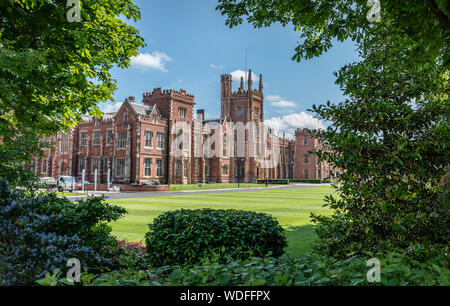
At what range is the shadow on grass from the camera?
7.41 m

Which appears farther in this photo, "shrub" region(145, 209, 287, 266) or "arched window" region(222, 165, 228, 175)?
"arched window" region(222, 165, 228, 175)

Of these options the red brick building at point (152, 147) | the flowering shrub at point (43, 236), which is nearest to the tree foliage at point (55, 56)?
the flowering shrub at point (43, 236)

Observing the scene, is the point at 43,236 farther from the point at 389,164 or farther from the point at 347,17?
the point at 347,17

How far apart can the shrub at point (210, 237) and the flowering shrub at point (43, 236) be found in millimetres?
865

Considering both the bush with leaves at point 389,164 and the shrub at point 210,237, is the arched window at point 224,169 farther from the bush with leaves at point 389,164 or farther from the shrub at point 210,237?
the bush with leaves at point 389,164

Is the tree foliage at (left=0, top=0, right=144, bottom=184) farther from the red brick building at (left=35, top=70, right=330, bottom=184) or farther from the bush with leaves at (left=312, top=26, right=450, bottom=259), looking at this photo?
the red brick building at (left=35, top=70, right=330, bottom=184)

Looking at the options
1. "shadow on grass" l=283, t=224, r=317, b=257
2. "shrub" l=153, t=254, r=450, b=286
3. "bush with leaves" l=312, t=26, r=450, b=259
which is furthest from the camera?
"shadow on grass" l=283, t=224, r=317, b=257

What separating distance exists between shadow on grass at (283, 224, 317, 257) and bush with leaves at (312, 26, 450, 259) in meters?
2.48

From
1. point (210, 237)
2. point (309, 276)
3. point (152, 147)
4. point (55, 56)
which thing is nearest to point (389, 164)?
point (309, 276)

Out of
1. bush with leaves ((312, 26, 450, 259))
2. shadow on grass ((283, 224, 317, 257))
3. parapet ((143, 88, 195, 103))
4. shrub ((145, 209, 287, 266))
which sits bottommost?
shadow on grass ((283, 224, 317, 257))

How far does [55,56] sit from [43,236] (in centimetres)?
520

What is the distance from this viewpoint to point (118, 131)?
45.0 m

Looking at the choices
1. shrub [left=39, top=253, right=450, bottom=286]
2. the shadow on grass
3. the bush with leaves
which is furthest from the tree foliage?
the shadow on grass
